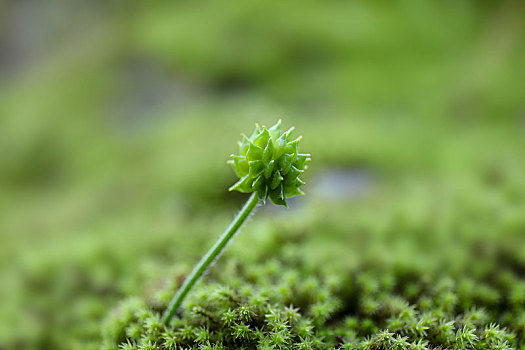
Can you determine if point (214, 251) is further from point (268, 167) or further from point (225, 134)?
point (225, 134)

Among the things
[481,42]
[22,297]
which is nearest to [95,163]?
[22,297]

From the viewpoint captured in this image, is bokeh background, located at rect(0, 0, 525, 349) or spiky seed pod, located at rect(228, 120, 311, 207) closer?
spiky seed pod, located at rect(228, 120, 311, 207)

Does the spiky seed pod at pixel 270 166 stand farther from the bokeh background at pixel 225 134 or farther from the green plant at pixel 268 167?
the bokeh background at pixel 225 134

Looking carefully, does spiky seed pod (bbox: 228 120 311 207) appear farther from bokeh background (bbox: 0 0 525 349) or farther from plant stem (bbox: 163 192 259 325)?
bokeh background (bbox: 0 0 525 349)

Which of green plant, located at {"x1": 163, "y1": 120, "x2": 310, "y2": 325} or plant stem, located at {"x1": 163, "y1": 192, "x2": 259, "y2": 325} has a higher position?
green plant, located at {"x1": 163, "y1": 120, "x2": 310, "y2": 325}

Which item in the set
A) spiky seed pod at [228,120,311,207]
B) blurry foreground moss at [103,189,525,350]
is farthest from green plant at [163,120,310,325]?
blurry foreground moss at [103,189,525,350]

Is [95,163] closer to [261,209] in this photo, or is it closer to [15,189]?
[15,189]
